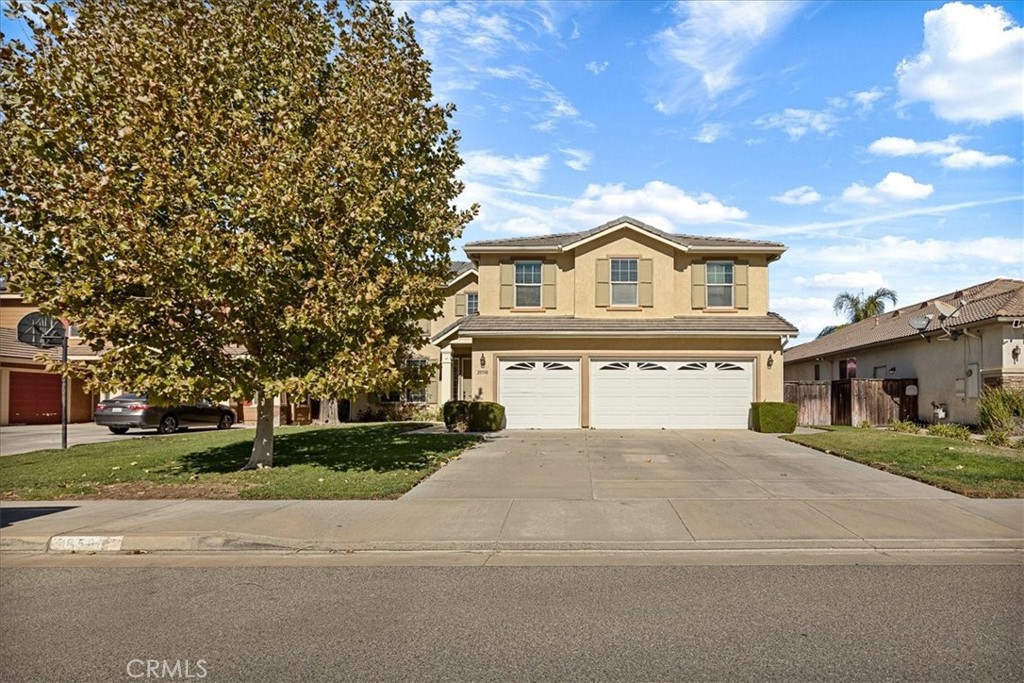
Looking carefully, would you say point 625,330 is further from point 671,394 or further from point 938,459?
point 938,459

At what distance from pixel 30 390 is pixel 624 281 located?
81.6ft

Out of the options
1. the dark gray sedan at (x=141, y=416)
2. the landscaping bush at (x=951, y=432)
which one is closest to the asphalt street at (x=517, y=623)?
the landscaping bush at (x=951, y=432)

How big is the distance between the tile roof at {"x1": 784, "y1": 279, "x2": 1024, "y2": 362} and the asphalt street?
17444mm

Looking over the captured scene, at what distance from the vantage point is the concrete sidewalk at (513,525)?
780 centimetres

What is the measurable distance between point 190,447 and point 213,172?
873cm

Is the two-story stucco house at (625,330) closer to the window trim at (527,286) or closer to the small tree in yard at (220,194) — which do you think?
the window trim at (527,286)

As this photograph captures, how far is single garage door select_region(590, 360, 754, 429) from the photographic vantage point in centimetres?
2233

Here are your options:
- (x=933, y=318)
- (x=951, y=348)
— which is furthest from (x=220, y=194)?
(x=933, y=318)

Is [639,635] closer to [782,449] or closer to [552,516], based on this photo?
[552,516]

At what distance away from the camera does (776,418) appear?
821 inches

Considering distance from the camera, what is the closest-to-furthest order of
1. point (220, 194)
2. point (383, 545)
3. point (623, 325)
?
point (383, 545) < point (220, 194) < point (623, 325)

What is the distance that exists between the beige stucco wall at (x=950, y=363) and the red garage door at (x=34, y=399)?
34.3 m

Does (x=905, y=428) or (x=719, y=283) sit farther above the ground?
(x=719, y=283)

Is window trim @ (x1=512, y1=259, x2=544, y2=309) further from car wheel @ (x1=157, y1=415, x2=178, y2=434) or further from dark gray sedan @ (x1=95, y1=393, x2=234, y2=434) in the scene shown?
car wheel @ (x1=157, y1=415, x2=178, y2=434)
